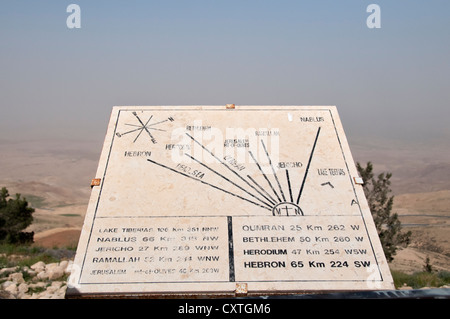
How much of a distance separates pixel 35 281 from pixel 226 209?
360 cm

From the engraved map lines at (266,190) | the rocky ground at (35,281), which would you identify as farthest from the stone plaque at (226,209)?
the rocky ground at (35,281)

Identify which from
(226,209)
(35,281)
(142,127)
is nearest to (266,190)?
(226,209)

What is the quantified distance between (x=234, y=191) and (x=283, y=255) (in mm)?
907

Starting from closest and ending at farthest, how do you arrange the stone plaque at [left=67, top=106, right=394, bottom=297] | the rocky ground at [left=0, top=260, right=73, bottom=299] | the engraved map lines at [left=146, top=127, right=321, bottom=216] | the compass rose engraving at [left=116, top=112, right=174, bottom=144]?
1. the stone plaque at [left=67, top=106, right=394, bottom=297]
2. the engraved map lines at [left=146, top=127, right=321, bottom=216]
3. the compass rose engraving at [left=116, top=112, right=174, bottom=144]
4. the rocky ground at [left=0, top=260, right=73, bottom=299]

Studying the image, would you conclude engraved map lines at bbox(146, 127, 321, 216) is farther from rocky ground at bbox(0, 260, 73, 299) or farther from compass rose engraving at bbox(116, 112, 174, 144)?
rocky ground at bbox(0, 260, 73, 299)

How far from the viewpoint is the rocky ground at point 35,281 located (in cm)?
519

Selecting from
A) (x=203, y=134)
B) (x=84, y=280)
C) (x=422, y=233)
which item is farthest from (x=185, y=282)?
(x=422, y=233)

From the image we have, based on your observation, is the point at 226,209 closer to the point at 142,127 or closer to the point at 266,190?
the point at 266,190

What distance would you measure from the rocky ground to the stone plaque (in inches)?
63.7

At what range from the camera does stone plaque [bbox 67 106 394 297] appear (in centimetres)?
354

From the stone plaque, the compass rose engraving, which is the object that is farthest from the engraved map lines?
the compass rose engraving

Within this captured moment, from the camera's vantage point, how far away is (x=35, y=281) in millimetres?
5777

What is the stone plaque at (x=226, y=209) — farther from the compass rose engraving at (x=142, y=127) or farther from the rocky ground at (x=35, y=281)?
the rocky ground at (x=35, y=281)

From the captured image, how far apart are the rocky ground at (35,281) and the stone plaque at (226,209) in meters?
1.62
